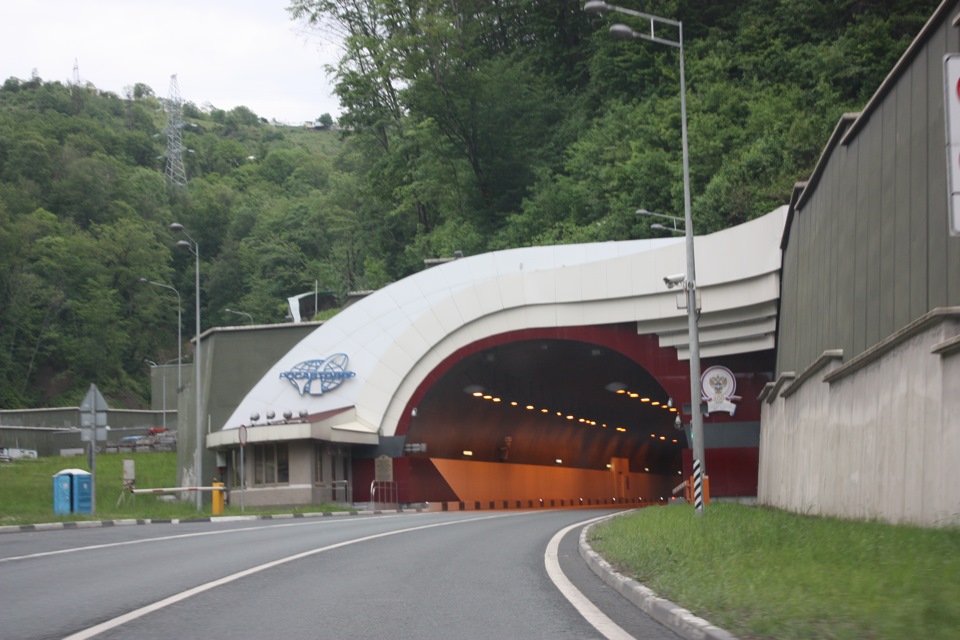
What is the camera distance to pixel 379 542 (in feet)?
62.9

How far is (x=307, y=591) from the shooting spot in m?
11.7

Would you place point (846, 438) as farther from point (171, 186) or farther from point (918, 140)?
point (171, 186)

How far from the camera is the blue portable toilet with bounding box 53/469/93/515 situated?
106ft

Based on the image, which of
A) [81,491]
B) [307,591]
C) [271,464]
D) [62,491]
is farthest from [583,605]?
[271,464]

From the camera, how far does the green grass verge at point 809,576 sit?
7523 mm

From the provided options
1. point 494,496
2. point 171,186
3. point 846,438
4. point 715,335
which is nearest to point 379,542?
point 846,438

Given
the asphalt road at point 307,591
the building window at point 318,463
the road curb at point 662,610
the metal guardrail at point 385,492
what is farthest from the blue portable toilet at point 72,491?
the road curb at point 662,610

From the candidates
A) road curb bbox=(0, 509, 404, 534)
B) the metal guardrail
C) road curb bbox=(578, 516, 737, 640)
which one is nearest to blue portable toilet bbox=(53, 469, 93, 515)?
road curb bbox=(0, 509, 404, 534)

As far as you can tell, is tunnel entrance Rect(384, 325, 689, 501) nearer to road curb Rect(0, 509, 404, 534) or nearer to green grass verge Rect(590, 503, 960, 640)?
road curb Rect(0, 509, 404, 534)

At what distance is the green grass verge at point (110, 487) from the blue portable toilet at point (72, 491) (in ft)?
5.42

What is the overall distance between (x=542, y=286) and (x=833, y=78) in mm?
26135

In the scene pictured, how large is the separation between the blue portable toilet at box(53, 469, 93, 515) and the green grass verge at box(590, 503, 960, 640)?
2075 centimetres

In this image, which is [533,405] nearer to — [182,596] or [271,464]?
[271,464]

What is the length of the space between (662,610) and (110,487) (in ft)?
184
